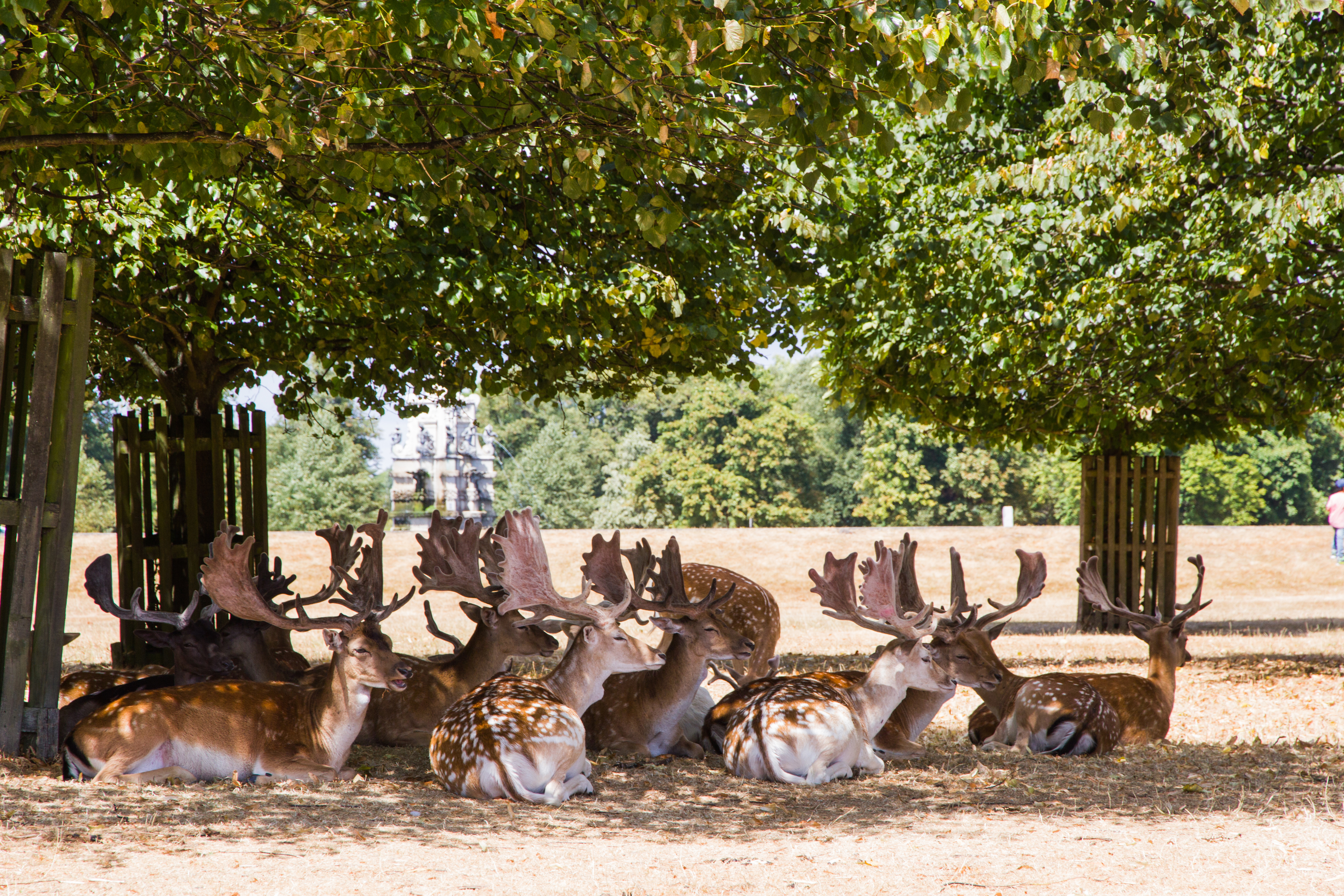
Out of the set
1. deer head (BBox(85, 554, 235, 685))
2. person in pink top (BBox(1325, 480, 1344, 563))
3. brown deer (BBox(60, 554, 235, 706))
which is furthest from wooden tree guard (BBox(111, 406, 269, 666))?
person in pink top (BBox(1325, 480, 1344, 563))

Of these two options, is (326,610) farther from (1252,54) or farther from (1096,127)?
(1096,127)

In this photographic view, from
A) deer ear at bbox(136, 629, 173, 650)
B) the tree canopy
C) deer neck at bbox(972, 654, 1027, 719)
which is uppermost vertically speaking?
the tree canopy

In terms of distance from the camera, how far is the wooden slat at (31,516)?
6016mm

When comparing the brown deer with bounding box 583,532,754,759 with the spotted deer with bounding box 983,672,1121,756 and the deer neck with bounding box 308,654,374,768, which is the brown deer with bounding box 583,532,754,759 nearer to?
the deer neck with bounding box 308,654,374,768

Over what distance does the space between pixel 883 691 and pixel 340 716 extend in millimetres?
2780

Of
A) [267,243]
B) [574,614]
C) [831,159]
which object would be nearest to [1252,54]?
[831,159]

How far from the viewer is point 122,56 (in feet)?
18.9

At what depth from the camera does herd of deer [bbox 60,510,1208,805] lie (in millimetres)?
5703

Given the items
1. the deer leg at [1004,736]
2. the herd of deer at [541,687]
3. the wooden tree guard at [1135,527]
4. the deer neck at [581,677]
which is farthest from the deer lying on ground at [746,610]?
the wooden tree guard at [1135,527]

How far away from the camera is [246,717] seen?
19.4ft

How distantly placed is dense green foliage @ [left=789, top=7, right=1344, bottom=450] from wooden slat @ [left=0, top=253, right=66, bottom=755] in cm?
428

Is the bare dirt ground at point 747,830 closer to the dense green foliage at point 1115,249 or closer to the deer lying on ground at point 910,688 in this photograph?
the deer lying on ground at point 910,688

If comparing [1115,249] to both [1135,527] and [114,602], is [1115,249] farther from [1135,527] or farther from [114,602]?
[114,602]

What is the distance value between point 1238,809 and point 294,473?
5813 centimetres
